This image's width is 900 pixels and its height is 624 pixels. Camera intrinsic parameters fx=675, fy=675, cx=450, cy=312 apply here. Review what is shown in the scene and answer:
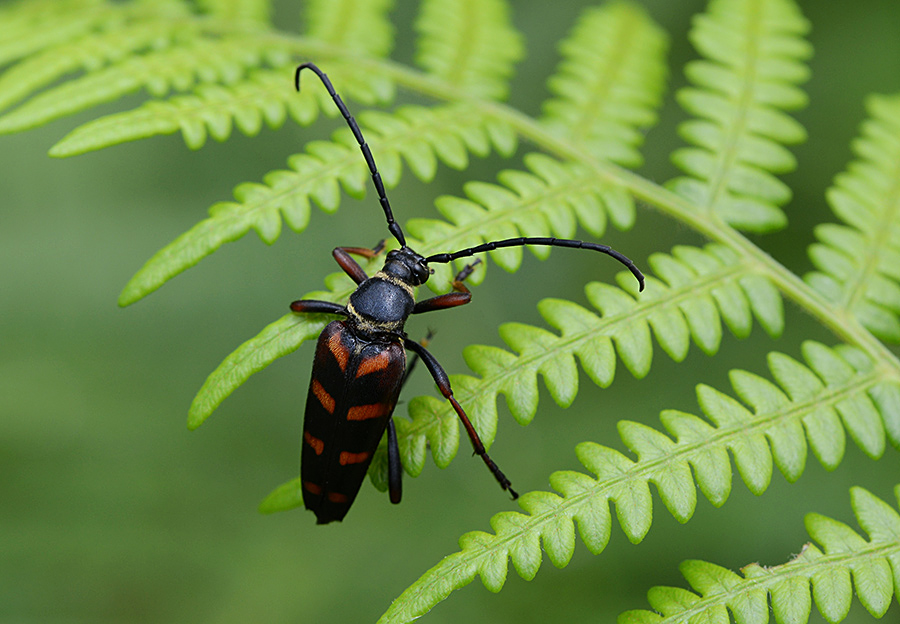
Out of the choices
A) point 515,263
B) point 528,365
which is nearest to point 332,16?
point 515,263

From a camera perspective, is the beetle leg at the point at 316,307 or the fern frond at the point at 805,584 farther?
the beetle leg at the point at 316,307

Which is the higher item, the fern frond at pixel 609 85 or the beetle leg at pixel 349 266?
the fern frond at pixel 609 85

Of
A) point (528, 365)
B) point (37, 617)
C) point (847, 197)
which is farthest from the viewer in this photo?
point (37, 617)

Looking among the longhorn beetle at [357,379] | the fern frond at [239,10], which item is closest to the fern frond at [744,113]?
the longhorn beetle at [357,379]

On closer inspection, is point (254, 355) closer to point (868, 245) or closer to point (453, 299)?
point (453, 299)

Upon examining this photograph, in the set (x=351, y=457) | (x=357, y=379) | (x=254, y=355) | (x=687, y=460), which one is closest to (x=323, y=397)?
(x=357, y=379)

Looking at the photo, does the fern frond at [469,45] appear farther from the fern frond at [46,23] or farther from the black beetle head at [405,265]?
the fern frond at [46,23]

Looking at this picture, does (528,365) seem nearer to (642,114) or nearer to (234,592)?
(642,114)

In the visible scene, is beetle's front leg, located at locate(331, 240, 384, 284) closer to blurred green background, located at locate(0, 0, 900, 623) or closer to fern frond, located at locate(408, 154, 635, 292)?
fern frond, located at locate(408, 154, 635, 292)
